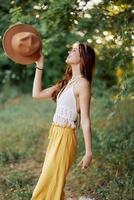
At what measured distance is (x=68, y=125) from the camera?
5957 millimetres

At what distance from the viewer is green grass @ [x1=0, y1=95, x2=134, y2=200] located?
25.9 ft

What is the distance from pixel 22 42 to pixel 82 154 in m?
4.11

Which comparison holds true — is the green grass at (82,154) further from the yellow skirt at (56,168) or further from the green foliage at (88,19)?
the yellow skirt at (56,168)

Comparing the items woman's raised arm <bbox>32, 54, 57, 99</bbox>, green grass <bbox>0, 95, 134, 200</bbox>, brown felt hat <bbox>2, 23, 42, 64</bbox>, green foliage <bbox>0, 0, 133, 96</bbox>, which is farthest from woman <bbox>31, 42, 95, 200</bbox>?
green foliage <bbox>0, 0, 133, 96</bbox>

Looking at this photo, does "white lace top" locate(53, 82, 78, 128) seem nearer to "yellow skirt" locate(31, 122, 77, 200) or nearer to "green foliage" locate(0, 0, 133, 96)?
"yellow skirt" locate(31, 122, 77, 200)

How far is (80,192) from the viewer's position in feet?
26.3

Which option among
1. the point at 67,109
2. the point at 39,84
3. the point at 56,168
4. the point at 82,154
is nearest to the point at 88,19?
the point at 82,154

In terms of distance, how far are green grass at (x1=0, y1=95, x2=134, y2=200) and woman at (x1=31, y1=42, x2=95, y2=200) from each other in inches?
58.9

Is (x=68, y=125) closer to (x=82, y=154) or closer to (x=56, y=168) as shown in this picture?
(x=56, y=168)

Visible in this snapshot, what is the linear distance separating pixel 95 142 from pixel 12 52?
4.57m

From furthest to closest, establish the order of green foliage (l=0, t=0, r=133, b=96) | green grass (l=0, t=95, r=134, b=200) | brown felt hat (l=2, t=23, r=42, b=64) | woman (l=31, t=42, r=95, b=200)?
green foliage (l=0, t=0, r=133, b=96)
green grass (l=0, t=95, r=134, b=200)
brown felt hat (l=2, t=23, r=42, b=64)
woman (l=31, t=42, r=95, b=200)

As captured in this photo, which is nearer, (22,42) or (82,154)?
(22,42)

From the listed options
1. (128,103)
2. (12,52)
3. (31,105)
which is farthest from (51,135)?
(31,105)

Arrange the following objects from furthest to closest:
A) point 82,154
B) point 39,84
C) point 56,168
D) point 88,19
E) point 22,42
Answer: point 82,154
point 88,19
point 39,84
point 22,42
point 56,168
